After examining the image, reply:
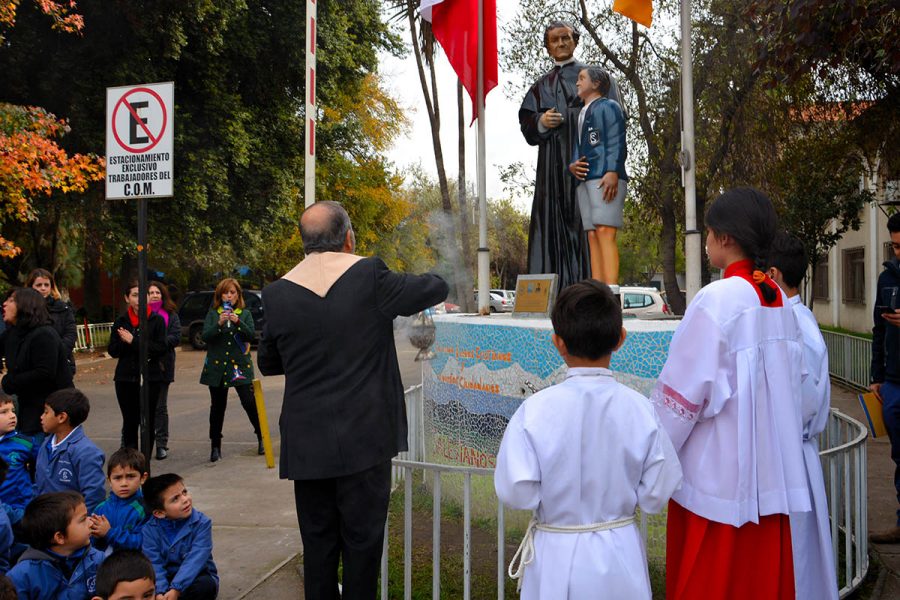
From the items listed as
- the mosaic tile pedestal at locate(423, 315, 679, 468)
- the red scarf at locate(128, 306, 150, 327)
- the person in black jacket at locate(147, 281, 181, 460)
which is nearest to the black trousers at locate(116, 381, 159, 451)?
the person in black jacket at locate(147, 281, 181, 460)

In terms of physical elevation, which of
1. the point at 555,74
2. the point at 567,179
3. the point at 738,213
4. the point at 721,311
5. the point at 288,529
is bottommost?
the point at 288,529

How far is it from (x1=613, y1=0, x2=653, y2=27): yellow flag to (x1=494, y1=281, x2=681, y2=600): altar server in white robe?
453 centimetres

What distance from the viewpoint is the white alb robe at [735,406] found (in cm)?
285

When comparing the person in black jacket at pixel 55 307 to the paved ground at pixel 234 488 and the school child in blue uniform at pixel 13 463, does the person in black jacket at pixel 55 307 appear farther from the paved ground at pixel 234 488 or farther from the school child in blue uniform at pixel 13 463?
the school child in blue uniform at pixel 13 463

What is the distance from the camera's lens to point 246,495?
6902 mm

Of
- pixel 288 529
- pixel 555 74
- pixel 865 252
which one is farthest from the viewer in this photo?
pixel 865 252

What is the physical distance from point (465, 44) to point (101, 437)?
6.05m

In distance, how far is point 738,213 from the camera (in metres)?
3.02

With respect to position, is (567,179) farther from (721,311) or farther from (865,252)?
(865,252)

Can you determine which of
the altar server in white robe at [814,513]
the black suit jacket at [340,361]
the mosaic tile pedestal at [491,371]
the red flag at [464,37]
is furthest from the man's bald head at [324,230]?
the red flag at [464,37]

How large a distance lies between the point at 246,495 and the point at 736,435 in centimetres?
493

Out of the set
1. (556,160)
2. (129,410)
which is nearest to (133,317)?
(129,410)

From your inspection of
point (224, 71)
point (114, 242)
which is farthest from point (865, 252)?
point (114, 242)

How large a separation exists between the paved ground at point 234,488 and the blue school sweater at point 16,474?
1.15 metres
